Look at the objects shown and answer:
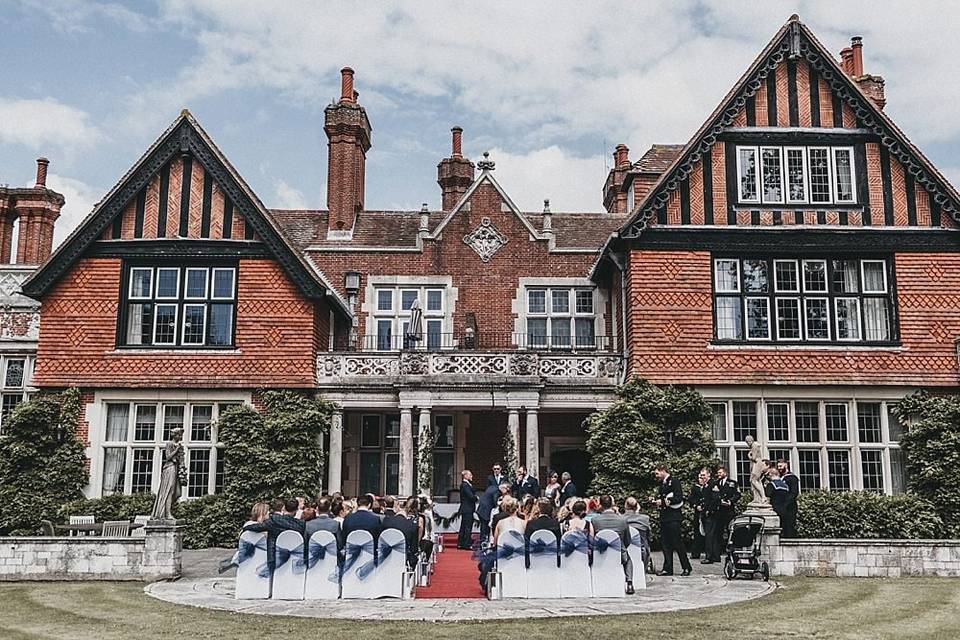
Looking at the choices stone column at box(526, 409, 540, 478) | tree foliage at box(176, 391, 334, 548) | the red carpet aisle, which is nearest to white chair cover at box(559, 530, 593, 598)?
the red carpet aisle

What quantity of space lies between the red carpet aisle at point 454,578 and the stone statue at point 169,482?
424 centimetres

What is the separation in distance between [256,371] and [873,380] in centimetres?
1324

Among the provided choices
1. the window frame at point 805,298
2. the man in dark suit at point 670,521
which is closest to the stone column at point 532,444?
the window frame at point 805,298

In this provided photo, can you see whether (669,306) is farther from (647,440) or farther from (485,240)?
(485,240)

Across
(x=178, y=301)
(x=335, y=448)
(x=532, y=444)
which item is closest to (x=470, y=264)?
(x=532, y=444)

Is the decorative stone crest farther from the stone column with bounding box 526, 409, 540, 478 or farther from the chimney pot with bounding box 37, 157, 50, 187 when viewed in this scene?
the chimney pot with bounding box 37, 157, 50, 187

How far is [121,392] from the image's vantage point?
64.3 ft

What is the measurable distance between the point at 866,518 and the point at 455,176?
1553 centimetres

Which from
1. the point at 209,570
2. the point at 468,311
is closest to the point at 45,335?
the point at 209,570

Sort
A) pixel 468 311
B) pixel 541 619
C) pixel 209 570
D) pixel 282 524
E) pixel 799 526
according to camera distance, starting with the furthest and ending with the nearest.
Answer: pixel 468 311
pixel 799 526
pixel 209 570
pixel 282 524
pixel 541 619

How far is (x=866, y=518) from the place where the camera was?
17625 millimetres

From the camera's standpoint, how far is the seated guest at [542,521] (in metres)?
11.2

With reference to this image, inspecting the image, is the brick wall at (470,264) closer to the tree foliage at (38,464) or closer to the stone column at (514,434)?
the stone column at (514,434)

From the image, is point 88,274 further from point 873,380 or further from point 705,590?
point 873,380
